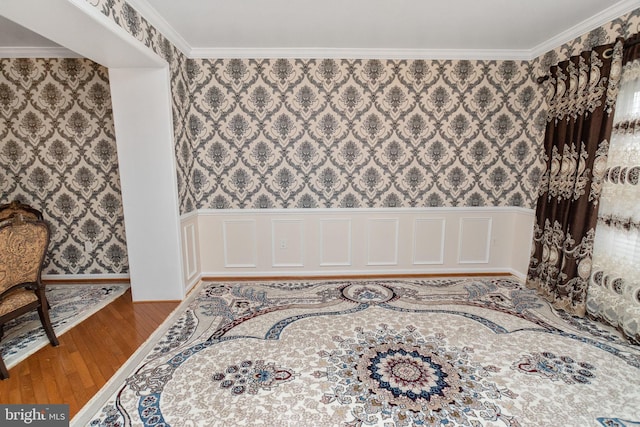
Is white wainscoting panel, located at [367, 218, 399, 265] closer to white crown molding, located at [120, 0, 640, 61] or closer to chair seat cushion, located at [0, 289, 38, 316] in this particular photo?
white crown molding, located at [120, 0, 640, 61]

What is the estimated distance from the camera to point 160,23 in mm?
2812

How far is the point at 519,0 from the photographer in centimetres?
252

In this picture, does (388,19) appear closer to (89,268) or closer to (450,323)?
(450,323)

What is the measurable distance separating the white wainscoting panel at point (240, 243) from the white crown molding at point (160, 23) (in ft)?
6.62

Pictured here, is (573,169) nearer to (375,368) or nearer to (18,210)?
(375,368)

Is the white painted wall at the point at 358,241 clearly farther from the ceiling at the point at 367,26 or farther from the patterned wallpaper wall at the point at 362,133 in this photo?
the ceiling at the point at 367,26

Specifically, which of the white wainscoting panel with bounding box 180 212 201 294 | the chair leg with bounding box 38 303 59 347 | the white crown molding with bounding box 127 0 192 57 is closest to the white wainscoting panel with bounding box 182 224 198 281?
the white wainscoting panel with bounding box 180 212 201 294

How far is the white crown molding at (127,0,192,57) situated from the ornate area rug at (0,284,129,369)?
2.78 metres

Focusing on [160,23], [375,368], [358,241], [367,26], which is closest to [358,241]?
[358,241]

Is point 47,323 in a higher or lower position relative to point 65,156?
lower

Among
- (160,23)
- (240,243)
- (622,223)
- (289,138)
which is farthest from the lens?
(240,243)

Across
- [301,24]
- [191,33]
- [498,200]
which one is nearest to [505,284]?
[498,200]

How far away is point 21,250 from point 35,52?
2.64 metres

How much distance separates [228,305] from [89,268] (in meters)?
2.09
